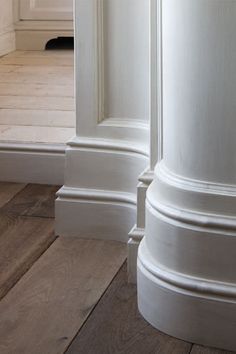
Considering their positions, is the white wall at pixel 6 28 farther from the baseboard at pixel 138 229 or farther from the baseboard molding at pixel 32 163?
the baseboard at pixel 138 229

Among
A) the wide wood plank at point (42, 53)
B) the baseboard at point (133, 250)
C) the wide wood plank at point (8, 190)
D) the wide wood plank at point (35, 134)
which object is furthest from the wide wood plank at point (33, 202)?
→ the wide wood plank at point (42, 53)

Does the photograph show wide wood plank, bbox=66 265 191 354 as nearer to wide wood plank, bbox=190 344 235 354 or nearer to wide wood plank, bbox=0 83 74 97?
wide wood plank, bbox=190 344 235 354

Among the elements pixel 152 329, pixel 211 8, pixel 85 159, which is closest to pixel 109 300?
pixel 152 329

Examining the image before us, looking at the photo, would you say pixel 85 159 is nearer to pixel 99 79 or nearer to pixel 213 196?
pixel 99 79

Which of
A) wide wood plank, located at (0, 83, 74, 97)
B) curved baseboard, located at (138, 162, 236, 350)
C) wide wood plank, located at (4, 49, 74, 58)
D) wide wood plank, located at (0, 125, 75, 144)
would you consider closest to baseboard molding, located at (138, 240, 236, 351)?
curved baseboard, located at (138, 162, 236, 350)

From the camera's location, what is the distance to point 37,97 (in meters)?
3.18

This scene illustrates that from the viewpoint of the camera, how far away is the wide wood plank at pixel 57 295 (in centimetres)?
148

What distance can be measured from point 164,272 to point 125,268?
0.30 m

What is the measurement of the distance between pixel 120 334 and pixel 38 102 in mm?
1715

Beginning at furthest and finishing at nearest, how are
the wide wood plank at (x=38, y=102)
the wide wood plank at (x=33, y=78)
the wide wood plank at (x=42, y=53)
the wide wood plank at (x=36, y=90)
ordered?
the wide wood plank at (x=42, y=53), the wide wood plank at (x=33, y=78), the wide wood plank at (x=36, y=90), the wide wood plank at (x=38, y=102)

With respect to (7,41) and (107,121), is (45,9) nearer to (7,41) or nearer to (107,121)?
(7,41)

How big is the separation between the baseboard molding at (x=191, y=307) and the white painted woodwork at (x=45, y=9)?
123 inches

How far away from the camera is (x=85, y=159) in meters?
1.94

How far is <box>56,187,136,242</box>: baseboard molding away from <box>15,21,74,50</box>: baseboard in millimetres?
2627
